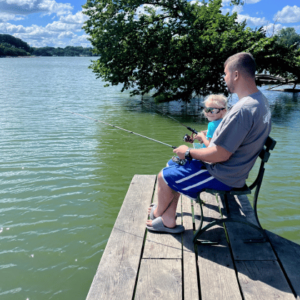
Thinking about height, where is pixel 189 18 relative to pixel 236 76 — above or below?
above

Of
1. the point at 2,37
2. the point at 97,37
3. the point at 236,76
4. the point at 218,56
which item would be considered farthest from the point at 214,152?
the point at 2,37

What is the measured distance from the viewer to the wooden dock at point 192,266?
2.50 meters

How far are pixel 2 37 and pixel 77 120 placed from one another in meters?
188

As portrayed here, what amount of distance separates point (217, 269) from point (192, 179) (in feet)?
2.47

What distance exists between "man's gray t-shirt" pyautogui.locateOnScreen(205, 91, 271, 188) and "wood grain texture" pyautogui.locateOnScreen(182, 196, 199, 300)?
0.70 m

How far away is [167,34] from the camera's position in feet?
49.4

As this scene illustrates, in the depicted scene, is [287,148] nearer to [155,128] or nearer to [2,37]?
[155,128]

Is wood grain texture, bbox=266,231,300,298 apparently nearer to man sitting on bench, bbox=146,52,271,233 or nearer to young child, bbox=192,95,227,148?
man sitting on bench, bbox=146,52,271,233

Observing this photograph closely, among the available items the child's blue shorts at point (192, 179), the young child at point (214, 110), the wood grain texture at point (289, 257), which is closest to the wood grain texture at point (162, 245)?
the child's blue shorts at point (192, 179)

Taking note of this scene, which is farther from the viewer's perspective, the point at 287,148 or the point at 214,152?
the point at 287,148

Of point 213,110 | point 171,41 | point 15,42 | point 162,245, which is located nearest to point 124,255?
point 162,245

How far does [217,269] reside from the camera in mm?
2768

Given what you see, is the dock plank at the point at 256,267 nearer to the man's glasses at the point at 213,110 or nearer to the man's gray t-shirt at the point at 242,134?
the man's gray t-shirt at the point at 242,134

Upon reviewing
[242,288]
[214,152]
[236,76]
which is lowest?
[242,288]
